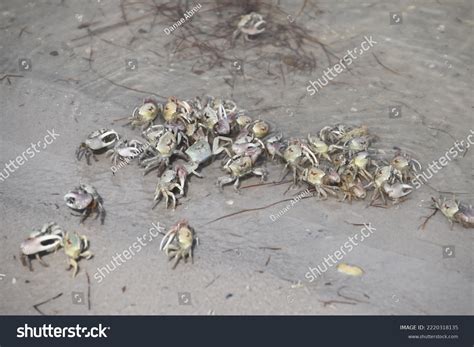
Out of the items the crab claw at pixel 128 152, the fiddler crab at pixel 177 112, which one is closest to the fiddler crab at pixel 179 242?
the crab claw at pixel 128 152

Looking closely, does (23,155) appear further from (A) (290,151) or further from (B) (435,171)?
(B) (435,171)

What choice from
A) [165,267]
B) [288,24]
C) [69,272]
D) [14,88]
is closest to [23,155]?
[14,88]

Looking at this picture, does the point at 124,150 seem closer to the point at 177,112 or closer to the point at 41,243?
the point at 177,112

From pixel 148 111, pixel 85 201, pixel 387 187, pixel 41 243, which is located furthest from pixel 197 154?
pixel 387 187

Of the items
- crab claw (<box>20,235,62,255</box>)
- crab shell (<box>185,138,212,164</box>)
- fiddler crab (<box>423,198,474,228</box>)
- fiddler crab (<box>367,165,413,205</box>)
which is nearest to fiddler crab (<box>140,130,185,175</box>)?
crab shell (<box>185,138,212,164</box>)

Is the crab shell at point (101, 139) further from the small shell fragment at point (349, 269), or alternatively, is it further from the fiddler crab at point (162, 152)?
the small shell fragment at point (349, 269)

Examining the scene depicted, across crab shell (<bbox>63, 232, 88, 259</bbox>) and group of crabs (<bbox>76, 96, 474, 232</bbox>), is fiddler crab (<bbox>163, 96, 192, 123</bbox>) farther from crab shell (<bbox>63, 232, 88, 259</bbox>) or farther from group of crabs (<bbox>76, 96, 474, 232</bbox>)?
crab shell (<bbox>63, 232, 88, 259</bbox>)

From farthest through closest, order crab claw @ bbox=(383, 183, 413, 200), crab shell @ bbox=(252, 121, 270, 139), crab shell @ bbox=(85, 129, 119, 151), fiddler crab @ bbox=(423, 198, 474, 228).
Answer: crab shell @ bbox=(252, 121, 270, 139)
crab shell @ bbox=(85, 129, 119, 151)
crab claw @ bbox=(383, 183, 413, 200)
fiddler crab @ bbox=(423, 198, 474, 228)
